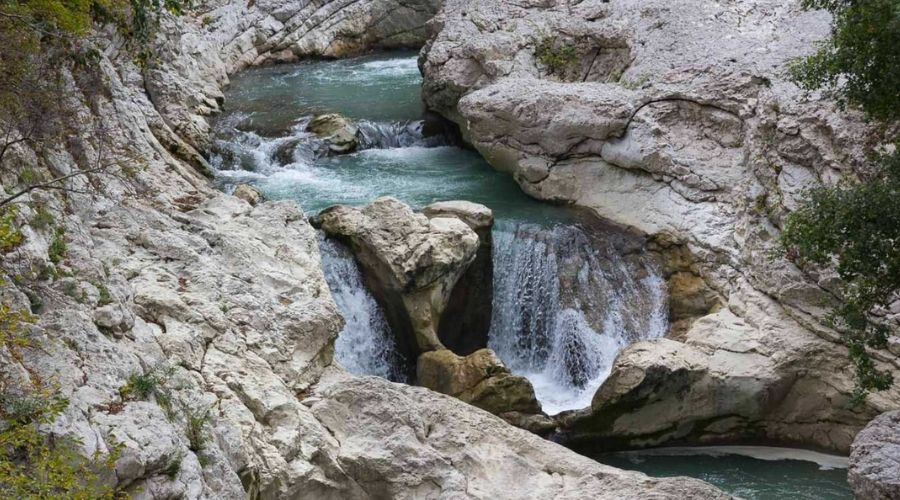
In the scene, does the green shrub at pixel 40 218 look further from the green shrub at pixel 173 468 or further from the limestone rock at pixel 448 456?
the limestone rock at pixel 448 456

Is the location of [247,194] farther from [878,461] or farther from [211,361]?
[878,461]

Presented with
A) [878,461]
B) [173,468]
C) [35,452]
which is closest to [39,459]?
[35,452]

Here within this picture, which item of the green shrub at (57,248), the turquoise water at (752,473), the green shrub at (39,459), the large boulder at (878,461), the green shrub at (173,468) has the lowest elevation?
the turquoise water at (752,473)

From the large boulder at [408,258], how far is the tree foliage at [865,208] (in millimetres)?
5669

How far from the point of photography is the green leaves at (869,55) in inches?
439

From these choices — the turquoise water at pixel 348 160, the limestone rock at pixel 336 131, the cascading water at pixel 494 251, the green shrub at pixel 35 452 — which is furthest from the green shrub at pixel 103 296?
the limestone rock at pixel 336 131

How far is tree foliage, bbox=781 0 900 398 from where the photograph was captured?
11266 mm

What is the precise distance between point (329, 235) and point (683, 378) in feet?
21.6

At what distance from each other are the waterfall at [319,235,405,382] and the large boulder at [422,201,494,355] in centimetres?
122

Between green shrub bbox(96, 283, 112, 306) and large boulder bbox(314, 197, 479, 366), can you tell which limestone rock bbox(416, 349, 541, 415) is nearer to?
large boulder bbox(314, 197, 479, 366)

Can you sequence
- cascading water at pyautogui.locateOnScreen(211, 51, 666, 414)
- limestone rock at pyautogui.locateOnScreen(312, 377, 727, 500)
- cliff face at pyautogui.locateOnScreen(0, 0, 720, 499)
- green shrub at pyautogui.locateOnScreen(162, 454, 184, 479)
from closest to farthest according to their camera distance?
green shrub at pyautogui.locateOnScreen(162, 454, 184, 479), cliff face at pyautogui.locateOnScreen(0, 0, 720, 499), limestone rock at pyautogui.locateOnScreen(312, 377, 727, 500), cascading water at pyautogui.locateOnScreen(211, 51, 666, 414)

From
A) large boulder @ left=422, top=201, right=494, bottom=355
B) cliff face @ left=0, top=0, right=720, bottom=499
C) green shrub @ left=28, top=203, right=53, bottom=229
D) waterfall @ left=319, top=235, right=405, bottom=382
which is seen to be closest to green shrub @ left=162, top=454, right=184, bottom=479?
cliff face @ left=0, top=0, right=720, bottom=499

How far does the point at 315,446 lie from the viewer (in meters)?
10.2

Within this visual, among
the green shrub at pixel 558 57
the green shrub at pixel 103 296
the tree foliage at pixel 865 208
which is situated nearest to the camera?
the green shrub at pixel 103 296
